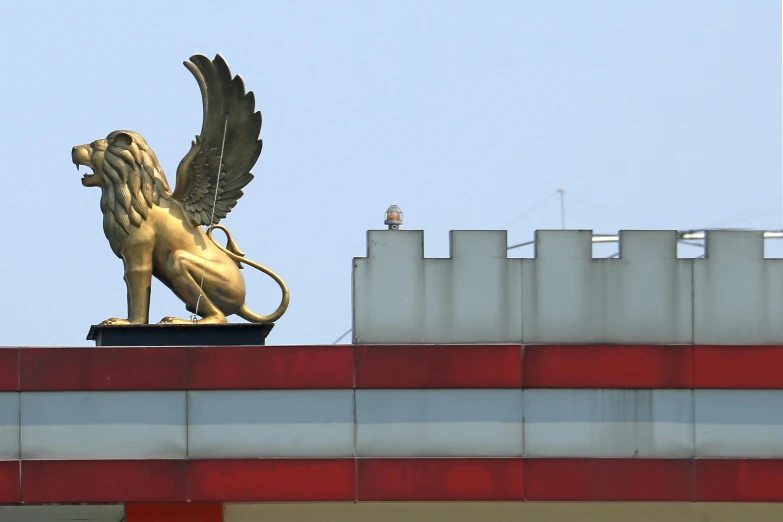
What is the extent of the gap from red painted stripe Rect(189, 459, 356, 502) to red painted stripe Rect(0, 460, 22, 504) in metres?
1.99

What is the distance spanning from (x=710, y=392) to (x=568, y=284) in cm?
208

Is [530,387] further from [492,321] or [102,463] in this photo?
[102,463]

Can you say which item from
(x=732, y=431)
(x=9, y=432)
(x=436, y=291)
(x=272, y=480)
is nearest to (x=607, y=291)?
(x=436, y=291)

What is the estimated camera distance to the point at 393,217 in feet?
74.4

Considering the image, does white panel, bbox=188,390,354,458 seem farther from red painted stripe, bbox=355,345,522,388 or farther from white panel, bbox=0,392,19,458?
white panel, bbox=0,392,19,458

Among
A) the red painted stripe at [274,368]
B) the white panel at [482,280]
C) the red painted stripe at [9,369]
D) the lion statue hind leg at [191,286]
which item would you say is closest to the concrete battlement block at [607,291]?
the white panel at [482,280]

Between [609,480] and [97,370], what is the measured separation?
607 cm

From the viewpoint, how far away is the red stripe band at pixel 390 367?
21.2m

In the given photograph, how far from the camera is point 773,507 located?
21406 mm

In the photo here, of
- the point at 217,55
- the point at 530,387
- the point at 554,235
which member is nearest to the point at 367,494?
the point at 530,387

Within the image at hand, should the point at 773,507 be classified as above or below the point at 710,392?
below

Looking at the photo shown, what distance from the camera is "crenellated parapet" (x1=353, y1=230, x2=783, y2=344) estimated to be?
21594 mm

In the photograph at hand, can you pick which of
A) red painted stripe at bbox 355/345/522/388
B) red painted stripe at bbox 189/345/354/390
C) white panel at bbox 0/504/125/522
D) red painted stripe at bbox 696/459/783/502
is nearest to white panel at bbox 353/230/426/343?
red painted stripe at bbox 355/345/522/388

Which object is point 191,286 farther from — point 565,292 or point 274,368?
point 565,292
